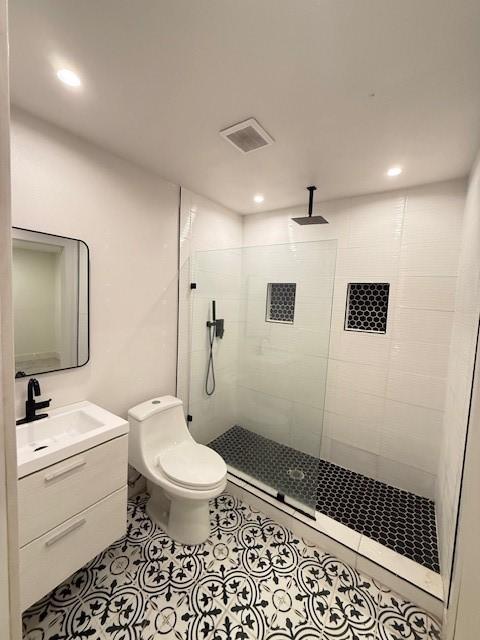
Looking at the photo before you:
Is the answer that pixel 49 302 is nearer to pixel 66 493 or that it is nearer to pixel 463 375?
pixel 66 493

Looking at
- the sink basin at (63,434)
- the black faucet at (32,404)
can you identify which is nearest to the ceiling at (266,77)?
the black faucet at (32,404)

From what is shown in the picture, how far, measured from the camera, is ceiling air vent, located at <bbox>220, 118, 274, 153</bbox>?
1389mm

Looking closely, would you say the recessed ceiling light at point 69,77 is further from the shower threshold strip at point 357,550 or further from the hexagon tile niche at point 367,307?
the shower threshold strip at point 357,550

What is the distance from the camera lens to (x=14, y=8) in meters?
0.85

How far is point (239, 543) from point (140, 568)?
582mm

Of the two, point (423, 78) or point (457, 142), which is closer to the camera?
point (423, 78)

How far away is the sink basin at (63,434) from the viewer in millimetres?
1160

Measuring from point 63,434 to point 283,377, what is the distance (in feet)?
5.17

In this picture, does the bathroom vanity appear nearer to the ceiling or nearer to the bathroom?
the bathroom

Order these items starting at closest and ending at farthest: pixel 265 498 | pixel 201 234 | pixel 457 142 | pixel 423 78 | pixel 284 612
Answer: pixel 423 78
pixel 284 612
pixel 457 142
pixel 265 498
pixel 201 234

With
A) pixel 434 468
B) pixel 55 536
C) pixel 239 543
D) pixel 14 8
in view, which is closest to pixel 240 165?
pixel 14 8

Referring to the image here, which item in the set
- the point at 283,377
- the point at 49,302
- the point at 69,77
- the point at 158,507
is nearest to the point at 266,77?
the point at 69,77

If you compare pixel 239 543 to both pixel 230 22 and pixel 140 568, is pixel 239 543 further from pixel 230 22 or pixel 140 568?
pixel 230 22

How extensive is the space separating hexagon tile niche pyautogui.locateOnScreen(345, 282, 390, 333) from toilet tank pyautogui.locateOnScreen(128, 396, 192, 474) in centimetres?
158
